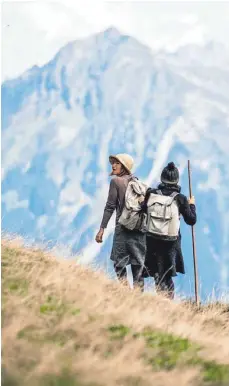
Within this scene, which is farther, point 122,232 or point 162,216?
point 122,232

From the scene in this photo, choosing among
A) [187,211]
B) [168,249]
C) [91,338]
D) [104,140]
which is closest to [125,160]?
[187,211]

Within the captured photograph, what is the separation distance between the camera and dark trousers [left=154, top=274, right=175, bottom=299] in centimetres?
1200

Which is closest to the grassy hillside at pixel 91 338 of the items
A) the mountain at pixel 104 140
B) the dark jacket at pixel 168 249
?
the dark jacket at pixel 168 249

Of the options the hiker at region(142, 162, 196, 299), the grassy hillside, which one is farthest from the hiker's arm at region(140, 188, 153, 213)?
the grassy hillside

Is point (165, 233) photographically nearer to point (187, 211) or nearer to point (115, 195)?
point (187, 211)

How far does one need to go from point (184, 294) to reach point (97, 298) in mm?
2961

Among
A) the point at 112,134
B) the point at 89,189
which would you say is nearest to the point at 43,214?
the point at 89,189

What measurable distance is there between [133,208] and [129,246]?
0.57m

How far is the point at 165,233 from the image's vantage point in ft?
37.9

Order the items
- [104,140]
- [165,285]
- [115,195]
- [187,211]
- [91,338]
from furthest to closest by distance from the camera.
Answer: [104,140] → [165,285] → [115,195] → [187,211] → [91,338]

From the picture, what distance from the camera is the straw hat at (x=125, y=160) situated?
1180 cm

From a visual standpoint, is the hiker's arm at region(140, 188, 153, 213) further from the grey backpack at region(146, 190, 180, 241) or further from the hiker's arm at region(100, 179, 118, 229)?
the hiker's arm at region(100, 179, 118, 229)

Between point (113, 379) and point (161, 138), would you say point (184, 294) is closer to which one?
point (113, 379)

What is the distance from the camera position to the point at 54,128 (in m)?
127
